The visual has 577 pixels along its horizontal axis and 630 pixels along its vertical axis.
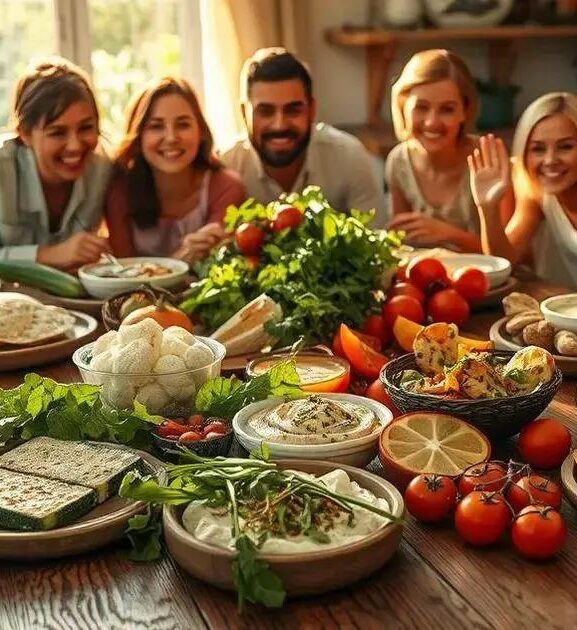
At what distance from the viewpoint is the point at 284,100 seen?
3.76 m

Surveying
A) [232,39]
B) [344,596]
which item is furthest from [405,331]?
[232,39]

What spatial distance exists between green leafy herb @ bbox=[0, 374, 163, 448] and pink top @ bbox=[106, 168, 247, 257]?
1.88 meters

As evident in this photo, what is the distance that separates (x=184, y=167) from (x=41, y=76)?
1.71 ft

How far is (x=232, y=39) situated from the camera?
4750mm

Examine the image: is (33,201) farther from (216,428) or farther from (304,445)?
(304,445)

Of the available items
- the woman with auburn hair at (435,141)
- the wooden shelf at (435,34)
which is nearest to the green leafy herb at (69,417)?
the woman with auburn hair at (435,141)

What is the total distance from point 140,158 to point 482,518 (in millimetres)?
2424

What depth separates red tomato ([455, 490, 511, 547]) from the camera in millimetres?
1433

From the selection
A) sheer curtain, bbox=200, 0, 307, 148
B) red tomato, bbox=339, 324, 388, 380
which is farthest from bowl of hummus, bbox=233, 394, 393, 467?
sheer curtain, bbox=200, 0, 307, 148

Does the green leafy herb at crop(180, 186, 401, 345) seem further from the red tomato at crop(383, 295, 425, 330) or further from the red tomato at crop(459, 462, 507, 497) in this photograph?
the red tomato at crop(459, 462, 507, 497)

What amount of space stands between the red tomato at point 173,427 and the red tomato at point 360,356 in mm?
506

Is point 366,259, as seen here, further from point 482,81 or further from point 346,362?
point 482,81

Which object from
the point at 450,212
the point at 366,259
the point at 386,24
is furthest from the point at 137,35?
the point at 366,259

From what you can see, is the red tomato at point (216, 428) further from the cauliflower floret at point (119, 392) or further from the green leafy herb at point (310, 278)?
the green leafy herb at point (310, 278)
